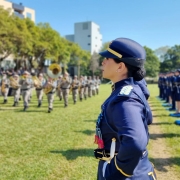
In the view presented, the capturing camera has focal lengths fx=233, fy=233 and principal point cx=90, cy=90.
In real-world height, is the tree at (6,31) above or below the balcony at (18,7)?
below

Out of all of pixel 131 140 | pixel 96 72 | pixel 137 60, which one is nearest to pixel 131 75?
pixel 137 60

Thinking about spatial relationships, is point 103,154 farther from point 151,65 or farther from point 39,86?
point 151,65

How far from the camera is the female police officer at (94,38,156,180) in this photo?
4.51ft

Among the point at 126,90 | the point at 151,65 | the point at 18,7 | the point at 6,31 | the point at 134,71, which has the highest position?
the point at 18,7

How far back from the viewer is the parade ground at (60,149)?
4.45 meters

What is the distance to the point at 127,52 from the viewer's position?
1.59 metres

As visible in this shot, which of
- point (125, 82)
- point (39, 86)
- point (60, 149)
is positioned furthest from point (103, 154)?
point (39, 86)

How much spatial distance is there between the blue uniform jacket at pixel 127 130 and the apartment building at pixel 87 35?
298ft

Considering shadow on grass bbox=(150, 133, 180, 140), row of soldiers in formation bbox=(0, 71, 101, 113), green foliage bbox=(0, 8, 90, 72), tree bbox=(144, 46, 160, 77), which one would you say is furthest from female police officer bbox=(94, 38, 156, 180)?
tree bbox=(144, 46, 160, 77)

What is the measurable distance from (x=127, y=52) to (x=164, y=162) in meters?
4.10

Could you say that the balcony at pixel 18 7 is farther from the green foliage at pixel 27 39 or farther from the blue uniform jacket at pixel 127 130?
the blue uniform jacket at pixel 127 130

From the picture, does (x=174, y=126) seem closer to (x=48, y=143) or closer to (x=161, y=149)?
(x=161, y=149)

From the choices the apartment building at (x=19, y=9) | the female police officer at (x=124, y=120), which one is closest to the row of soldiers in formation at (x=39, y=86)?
the female police officer at (x=124, y=120)

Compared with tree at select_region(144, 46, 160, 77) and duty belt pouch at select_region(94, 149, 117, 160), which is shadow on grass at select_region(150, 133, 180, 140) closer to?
duty belt pouch at select_region(94, 149, 117, 160)
